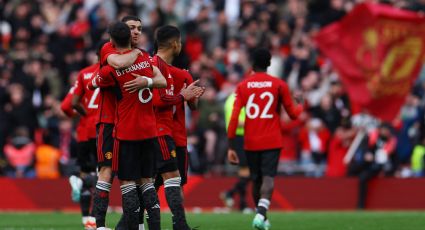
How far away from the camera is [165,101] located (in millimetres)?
15141

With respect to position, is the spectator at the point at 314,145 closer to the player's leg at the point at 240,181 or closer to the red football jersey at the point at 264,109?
the player's leg at the point at 240,181

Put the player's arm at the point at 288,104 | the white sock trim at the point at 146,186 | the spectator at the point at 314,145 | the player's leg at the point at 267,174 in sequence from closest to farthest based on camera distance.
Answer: the white sock trim at the point at 146,186 → the player's leg at the point at 267,174 → the player's arm at the point at 288,104 → the spectator at the point at 314,145

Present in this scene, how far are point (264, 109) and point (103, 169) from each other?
3.81 meters

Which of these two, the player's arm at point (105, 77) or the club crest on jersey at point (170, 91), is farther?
the club crest on jersey at point (170, 91)

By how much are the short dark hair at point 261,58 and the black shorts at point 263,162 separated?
4.28 feet

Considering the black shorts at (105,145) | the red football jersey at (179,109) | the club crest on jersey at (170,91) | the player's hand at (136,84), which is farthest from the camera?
the red football jersey at (179,109)

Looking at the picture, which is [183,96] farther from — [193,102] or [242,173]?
[242,173]

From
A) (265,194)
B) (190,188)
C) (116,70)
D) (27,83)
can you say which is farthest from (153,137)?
(27,83)

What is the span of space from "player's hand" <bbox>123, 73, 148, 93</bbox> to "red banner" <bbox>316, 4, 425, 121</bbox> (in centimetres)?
1358

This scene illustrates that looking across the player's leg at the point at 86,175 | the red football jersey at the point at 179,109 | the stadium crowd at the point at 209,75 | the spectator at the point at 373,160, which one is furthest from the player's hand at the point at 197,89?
the spectator at the point at 373,160

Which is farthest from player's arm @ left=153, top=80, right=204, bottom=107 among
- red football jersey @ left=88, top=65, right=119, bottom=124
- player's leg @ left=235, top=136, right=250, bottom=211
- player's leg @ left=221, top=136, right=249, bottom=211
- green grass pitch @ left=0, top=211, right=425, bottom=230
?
player's leg @ left=221, top=136, right=249, bottom=211

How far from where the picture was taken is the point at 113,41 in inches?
559

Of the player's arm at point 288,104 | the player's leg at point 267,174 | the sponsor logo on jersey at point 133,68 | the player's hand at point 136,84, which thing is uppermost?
the sponsor logo on jersey at point 133,68

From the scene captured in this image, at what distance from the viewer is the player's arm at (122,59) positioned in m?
13.9
